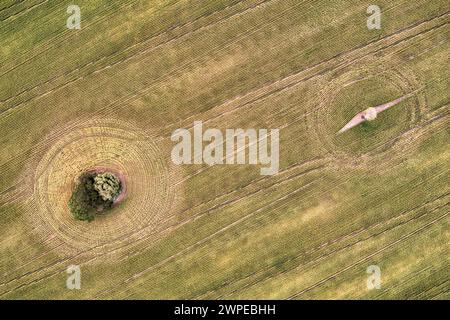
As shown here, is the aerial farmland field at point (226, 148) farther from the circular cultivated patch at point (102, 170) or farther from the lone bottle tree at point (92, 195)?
the lone bottle tree at point (92, 195)

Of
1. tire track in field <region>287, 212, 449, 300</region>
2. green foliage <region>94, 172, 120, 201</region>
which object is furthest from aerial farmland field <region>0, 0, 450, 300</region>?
green foliage <region>94, 172, 120, 201</region>

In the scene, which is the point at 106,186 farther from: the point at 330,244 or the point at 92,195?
the point at 330,244

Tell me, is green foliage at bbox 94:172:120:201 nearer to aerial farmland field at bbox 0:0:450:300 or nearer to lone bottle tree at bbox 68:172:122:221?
lone bottle tree at bbox 68:172:122:221

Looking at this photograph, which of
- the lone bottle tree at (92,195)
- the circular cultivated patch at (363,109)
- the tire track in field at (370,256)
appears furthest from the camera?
the circular cultivated patch at (363,109)

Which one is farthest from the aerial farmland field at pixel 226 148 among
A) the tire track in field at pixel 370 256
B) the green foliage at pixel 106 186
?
the green foliage at pixel 106 186

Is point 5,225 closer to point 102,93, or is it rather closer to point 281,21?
point 102,93

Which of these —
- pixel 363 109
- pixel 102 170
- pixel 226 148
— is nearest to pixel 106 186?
pixel 102 170

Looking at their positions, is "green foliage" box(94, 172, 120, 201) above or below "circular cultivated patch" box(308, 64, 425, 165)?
below
